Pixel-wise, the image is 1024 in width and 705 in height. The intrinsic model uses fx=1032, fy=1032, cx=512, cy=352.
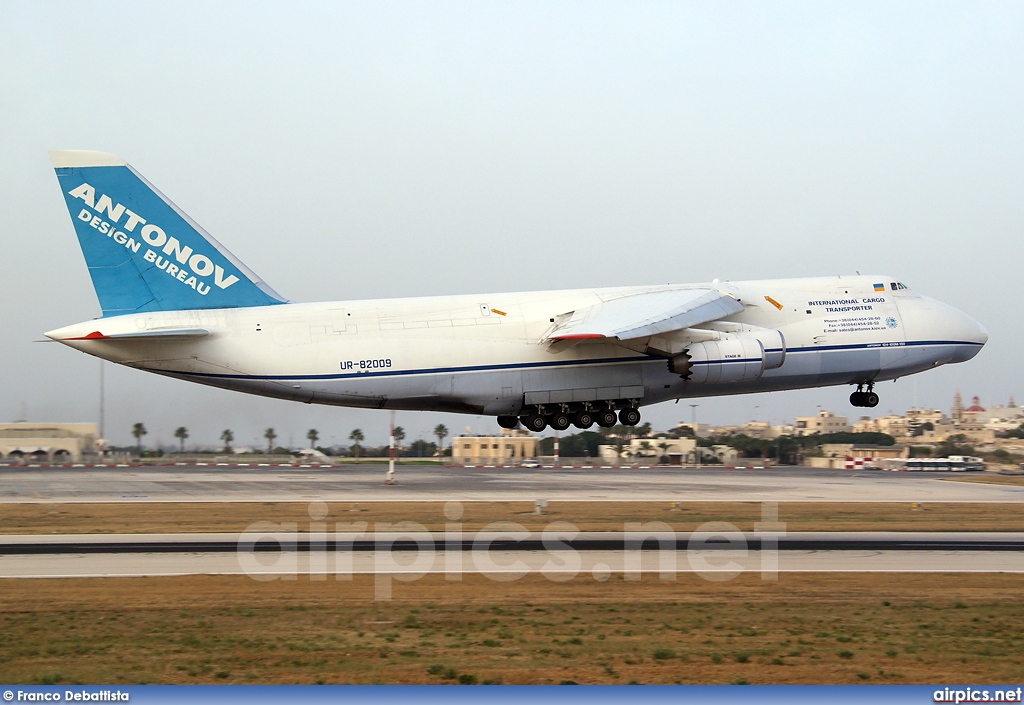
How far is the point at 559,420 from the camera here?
917 inches

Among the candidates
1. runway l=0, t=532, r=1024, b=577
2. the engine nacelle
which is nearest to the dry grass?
runway l=0, t=532, r=1024, b=577

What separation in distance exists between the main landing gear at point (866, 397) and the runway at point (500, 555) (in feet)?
11.9

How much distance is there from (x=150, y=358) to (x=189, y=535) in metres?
4.15

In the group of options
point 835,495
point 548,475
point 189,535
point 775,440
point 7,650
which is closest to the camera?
point 7,650

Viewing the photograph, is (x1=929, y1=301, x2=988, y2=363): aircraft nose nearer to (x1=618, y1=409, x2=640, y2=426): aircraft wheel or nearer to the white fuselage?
the white fuselage

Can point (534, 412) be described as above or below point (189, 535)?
above

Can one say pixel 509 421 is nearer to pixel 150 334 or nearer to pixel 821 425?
pixel 150 334

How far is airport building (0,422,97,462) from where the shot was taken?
40938 millimetres

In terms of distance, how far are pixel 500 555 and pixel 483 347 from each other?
16.2 ft

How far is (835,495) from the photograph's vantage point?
31.8 meters

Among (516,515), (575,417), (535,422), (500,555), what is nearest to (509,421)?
(535,422)

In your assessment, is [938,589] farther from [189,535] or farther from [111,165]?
[111,165]

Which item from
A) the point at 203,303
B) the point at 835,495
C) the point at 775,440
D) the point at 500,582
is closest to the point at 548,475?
the point at 835,495

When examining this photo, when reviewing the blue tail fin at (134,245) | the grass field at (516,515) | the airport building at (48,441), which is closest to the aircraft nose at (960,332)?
the grass field at (516,515)
